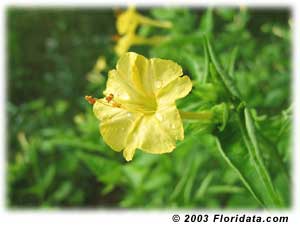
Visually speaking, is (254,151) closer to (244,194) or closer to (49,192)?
(244,194)

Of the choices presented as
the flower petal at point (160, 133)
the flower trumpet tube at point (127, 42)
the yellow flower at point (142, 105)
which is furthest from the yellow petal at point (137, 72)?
the flower trumpet tube at point (127, 42)

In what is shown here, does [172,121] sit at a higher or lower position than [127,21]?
lower

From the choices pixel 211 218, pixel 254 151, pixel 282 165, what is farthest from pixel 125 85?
pixel 211 218

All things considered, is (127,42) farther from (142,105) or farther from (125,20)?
(142,105)

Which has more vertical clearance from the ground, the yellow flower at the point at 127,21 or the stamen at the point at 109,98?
the yellow flower at the point at 127,21

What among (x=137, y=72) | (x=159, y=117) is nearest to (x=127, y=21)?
(x=137, y=72)

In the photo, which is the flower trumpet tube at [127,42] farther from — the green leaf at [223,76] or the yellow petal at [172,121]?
the yellow petal at [172,121]
